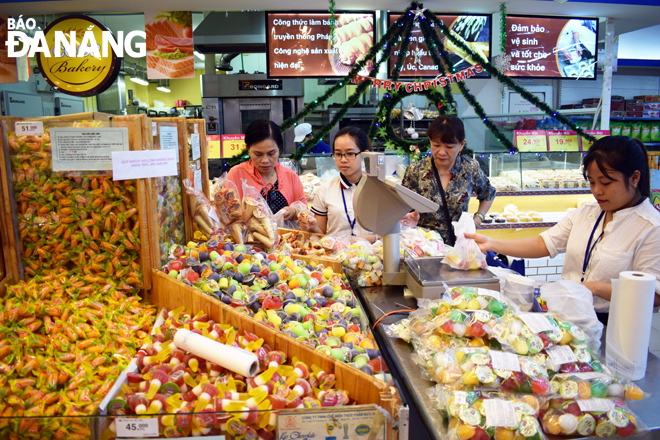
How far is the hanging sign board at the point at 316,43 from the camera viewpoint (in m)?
4.79

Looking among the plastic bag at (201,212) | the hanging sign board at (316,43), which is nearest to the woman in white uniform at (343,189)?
the plastic bag at (201,212)

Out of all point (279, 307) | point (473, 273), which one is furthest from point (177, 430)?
point (473, 273)

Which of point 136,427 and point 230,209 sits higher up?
point 230,209

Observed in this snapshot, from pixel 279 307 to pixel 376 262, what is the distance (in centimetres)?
68

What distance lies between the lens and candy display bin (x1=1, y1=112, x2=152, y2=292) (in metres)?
1.66

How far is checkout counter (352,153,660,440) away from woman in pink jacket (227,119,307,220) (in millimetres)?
978

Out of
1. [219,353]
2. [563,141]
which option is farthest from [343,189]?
[563,141]

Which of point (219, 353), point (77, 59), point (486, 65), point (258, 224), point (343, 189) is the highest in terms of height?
point (77, 59)

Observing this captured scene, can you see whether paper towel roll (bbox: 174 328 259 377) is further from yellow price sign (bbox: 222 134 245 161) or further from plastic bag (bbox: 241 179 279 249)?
yellow price sign (bbox: 222 134 245 161)

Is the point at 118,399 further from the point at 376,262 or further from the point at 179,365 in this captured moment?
the point at 376,262

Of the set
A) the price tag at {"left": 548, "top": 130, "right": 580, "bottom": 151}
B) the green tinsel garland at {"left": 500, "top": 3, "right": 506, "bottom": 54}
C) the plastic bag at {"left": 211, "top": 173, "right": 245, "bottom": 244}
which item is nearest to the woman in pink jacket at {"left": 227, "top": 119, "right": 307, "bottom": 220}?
the plastic bag at {"left": 211, "top": 173, "right": 245, "bottom": 244}

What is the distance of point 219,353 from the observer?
1.26 metres

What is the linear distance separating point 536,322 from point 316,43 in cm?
427

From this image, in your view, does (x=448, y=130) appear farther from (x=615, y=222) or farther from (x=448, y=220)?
(x=615, y=222)
